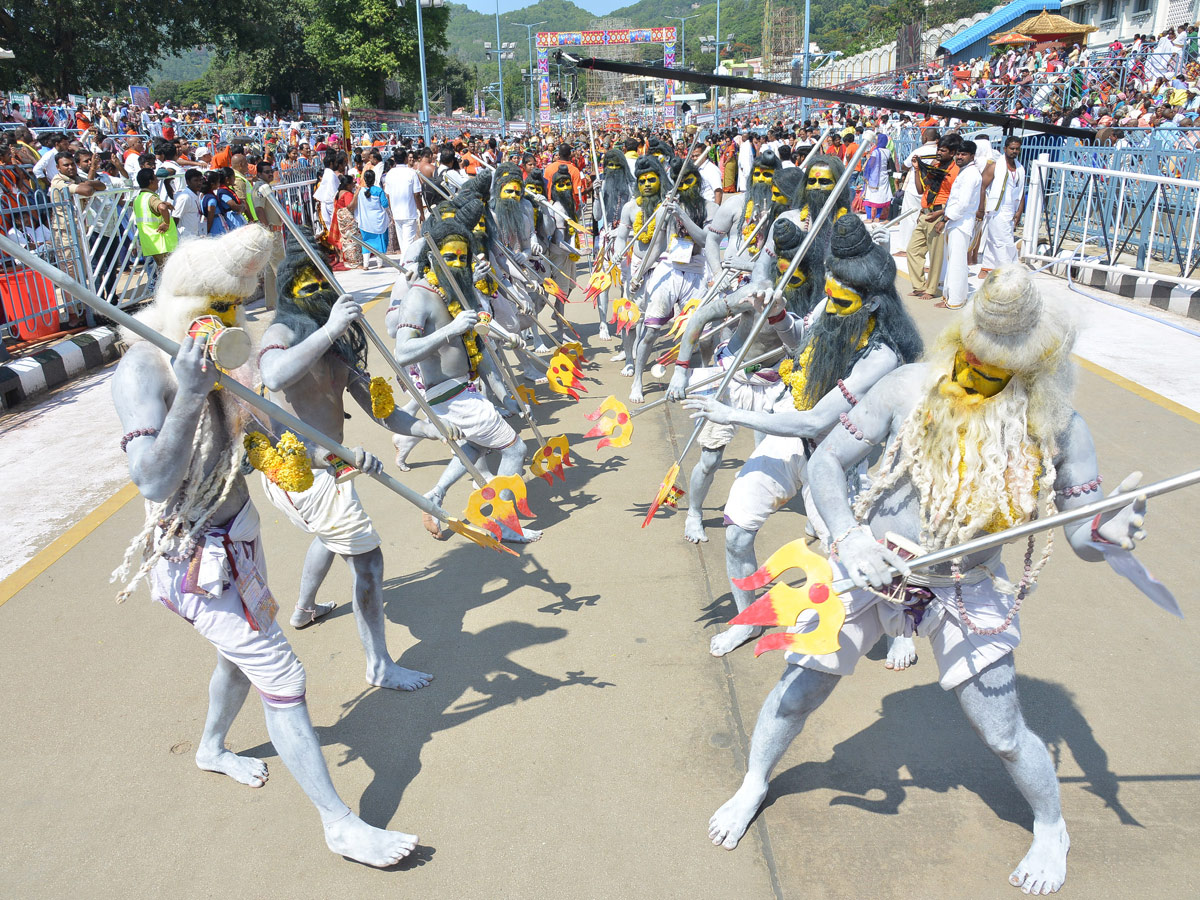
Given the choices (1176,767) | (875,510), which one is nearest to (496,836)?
(875,510)

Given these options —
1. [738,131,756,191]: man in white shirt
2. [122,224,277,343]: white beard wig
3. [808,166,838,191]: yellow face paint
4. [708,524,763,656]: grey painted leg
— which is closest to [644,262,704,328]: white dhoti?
[808,166,838,191]: yellow face paint

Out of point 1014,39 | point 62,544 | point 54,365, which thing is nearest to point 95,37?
point 1014,39

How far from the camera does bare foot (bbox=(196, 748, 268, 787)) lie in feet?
10.7

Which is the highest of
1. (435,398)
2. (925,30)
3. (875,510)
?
(925,30)

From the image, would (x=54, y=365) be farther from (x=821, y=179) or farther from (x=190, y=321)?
(x=821, y=179)

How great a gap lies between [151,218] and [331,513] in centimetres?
866

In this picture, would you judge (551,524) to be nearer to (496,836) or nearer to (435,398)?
(435,398)

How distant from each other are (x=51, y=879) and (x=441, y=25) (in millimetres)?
66548

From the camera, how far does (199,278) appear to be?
8.68 feet

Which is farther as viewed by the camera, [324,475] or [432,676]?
[432,676]

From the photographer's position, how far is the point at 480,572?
4.89m

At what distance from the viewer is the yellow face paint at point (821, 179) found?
567cm

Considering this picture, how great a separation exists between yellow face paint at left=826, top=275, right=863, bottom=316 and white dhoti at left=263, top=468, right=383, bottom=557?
6.45 ft

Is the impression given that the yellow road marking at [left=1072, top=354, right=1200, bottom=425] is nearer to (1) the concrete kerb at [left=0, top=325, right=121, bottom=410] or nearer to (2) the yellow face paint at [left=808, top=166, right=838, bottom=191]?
(2) the yellow face paint at [left=808, top=166, right=838, bottom=191]
